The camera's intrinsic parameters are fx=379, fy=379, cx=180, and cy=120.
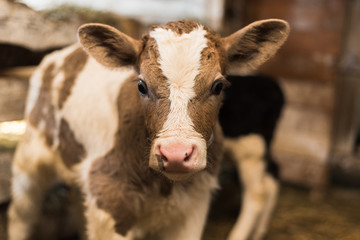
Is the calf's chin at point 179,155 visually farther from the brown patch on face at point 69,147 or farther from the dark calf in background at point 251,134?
the dark calf in background at point 251,134

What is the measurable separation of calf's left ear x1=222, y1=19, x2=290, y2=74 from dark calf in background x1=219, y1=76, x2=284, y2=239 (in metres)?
1.07

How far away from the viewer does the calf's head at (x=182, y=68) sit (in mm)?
1582

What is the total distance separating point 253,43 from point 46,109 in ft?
4.83

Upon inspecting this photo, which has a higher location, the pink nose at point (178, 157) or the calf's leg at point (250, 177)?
the pink nose at point (178, 157)

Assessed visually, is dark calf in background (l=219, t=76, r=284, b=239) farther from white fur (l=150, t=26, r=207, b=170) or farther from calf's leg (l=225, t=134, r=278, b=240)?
white fur (l=150, t=26, r=207, b=170)

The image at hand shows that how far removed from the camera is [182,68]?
1.69 meters

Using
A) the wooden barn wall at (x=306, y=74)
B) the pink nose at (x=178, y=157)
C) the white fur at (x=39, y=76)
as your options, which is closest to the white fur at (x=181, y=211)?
the pink nose at (x=178, y=157)

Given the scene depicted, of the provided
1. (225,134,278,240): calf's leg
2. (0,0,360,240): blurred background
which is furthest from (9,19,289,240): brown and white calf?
(225,134,278,240): calf's leg

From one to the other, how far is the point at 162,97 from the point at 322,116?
2.94m

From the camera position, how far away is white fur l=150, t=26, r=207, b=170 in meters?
1.59

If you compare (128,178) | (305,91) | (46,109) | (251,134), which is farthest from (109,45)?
(305,91)

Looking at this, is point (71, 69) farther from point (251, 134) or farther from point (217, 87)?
point (251, 134)

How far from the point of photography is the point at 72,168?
2396 millimetres

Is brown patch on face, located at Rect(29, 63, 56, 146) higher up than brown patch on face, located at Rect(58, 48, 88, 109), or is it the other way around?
brown patch on face, located at Rect(58, 48, 88, 109)
